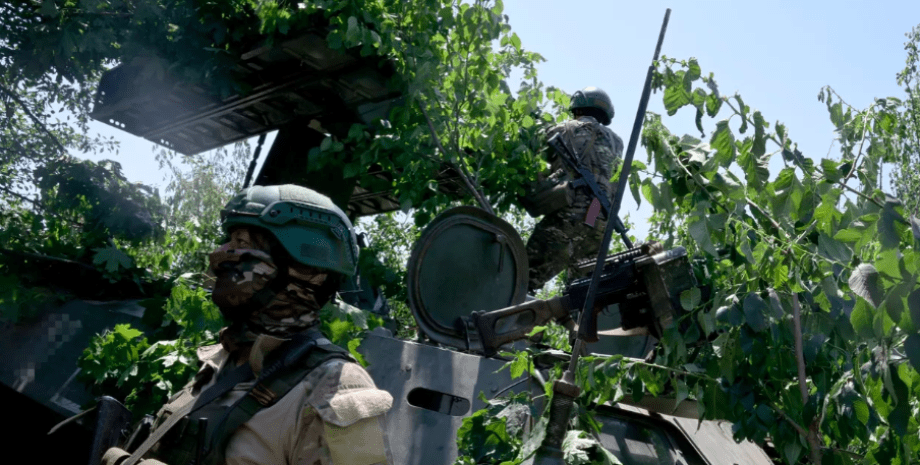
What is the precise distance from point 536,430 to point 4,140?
5.67 m

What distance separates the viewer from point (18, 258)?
5.25 metres

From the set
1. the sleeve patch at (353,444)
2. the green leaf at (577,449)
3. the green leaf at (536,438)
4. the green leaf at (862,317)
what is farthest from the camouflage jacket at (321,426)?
the green leaf at (862,317)

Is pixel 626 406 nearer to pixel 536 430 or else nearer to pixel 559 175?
pixel 536 430

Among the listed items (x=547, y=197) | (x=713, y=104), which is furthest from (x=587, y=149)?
(x=713, y=104)

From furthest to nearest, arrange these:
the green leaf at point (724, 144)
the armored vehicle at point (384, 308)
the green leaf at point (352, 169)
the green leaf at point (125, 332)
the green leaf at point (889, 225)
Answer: the green leaf at point (352, 169) → the green leaf at point (125, 332) → the armored vehicle at point (384, 308) → the green leaf at point (724, 144) → the green leaf at point (889, 225)

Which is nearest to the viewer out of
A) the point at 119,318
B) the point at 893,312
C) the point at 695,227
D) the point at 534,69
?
the point at 893,312

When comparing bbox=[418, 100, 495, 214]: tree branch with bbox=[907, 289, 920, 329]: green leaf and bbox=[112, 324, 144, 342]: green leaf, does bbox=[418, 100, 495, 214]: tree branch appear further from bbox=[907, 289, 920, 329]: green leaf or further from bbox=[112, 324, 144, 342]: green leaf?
bbox=[907, 289, 920, 329]: green leaf

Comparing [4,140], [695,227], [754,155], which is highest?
[4,140]

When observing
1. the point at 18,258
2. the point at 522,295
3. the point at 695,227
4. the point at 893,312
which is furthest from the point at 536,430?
the point at 18,258

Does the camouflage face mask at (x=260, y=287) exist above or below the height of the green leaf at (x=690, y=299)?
below

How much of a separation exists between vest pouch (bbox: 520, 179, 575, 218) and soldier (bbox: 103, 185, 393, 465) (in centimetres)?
438

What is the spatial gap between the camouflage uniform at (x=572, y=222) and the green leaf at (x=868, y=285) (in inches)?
188

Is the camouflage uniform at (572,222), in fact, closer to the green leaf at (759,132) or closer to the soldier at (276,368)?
the green leaf at (759,132)

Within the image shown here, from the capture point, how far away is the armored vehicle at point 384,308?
161 inches
